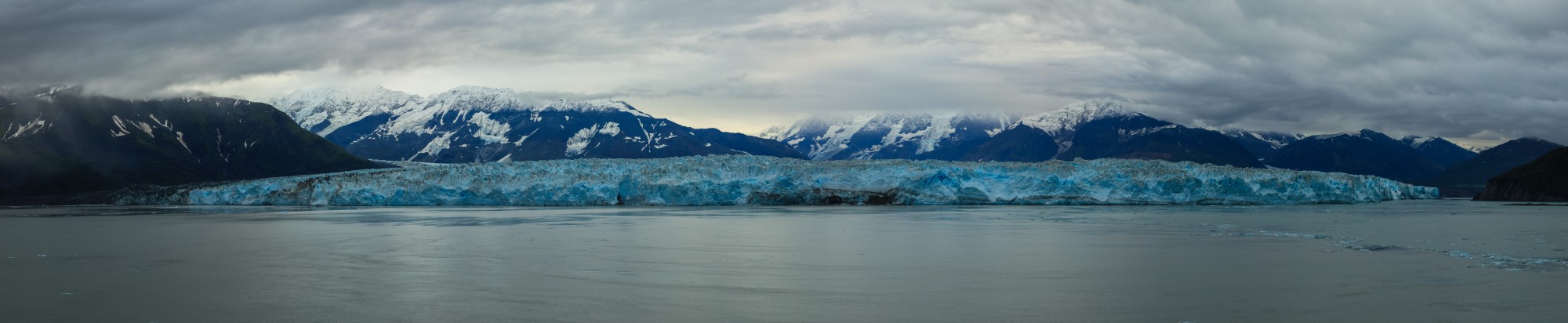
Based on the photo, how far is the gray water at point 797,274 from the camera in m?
11.3

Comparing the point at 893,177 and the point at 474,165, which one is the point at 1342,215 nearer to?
the point at 893,177

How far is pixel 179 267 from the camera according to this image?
17.0 meters

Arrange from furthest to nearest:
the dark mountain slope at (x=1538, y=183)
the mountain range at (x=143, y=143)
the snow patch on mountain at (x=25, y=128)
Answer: the snow patch on mountain at (x=25, y=128) → the mountain range at (x=143, y=143) → the dark mountain slope at (x=1538, y=183)

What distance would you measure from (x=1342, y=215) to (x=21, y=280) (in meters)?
40.2

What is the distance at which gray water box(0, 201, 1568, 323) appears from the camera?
11.3 metres

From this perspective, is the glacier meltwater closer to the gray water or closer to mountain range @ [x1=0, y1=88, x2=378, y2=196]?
the gray water

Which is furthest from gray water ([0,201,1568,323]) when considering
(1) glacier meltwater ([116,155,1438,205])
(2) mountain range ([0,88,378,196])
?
(2) mountain range ([0,88,378,196])

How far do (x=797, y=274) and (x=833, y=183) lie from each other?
1613 inches

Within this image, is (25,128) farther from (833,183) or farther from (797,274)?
(797,274)

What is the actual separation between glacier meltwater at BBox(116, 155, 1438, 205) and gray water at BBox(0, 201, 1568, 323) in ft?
80.3

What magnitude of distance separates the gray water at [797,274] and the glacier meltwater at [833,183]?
24486 mm

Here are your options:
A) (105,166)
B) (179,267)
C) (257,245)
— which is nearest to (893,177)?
(257,245)

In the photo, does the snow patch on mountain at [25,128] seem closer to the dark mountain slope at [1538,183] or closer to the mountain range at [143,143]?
the mountain range at [143,143]

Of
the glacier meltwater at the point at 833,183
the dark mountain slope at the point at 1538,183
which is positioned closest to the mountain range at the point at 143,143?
the glacier meltwater at the point at 833,183
